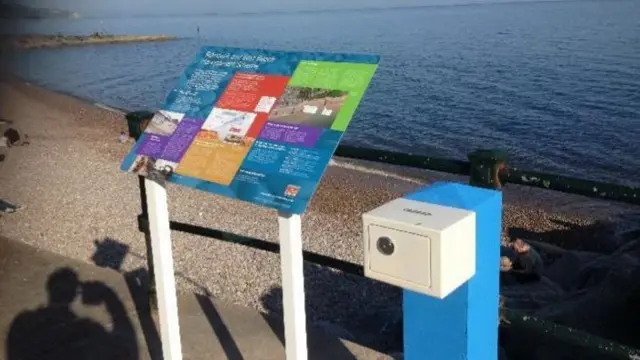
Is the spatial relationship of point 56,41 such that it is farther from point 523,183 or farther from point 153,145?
point 523,183

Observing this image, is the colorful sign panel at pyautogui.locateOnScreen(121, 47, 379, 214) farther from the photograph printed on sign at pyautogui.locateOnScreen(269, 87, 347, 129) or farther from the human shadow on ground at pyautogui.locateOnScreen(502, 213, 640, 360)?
the human shadow on ground at pyautogui.locateOnScreen(502, 213, 640, 360)

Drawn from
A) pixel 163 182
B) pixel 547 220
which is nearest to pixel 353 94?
pixel 163 182

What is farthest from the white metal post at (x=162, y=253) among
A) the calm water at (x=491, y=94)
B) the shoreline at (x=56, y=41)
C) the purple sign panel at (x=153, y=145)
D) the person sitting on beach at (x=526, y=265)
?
the shoreline at (x=56, y=41)

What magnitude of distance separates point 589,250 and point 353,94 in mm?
11706

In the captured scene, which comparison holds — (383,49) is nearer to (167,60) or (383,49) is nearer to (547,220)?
(167,60)

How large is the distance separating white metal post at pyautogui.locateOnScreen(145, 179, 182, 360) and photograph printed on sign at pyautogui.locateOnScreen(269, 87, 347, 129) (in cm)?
75

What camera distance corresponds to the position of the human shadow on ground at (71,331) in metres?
3.99

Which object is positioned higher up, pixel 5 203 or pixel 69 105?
pixel 5 203

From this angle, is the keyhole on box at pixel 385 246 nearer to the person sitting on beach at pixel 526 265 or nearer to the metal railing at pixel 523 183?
the metal railing at pixel 523 183

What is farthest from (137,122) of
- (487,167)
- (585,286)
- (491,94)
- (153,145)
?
(491,94)

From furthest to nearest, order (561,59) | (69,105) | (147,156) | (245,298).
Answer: (561,59) → (69,105) → (245,298) → (147,156)

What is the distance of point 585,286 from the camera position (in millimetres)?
9375

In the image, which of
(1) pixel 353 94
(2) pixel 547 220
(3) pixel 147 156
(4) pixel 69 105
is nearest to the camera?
(1) pixel 353 94

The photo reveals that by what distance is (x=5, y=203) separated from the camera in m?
11.6
